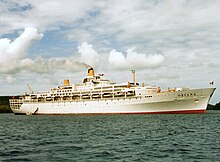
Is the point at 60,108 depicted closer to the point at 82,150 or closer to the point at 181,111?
the point at 181,111

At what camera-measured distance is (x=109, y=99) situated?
74.9 metres

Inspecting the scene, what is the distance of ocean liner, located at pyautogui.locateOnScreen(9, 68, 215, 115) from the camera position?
65.2 metres

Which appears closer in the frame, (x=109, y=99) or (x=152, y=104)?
(x=152, y=104)

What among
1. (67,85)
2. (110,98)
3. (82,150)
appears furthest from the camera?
(67,85)

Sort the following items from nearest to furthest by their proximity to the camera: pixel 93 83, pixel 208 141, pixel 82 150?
pixel 82 150
pixel 208 141
pixel 93 83

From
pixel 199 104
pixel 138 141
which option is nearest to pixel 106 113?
pixel 199 104

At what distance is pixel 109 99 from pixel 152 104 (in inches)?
506

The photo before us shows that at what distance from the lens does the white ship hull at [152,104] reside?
64.7 metres

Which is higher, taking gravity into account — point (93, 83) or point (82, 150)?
point (93, 83)

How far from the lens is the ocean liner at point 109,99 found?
65.2 m

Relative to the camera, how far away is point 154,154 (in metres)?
18.8

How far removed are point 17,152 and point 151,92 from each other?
51574 mm

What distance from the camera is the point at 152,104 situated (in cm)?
6719

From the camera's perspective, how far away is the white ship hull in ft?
212
